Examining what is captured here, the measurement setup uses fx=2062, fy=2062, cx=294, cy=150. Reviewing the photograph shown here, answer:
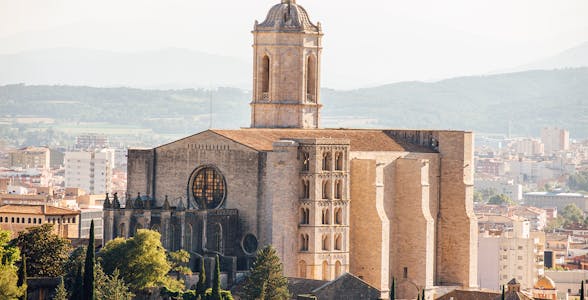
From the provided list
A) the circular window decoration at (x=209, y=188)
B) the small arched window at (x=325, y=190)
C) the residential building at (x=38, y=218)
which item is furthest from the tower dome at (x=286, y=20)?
the residential building at (x=38, y=218)

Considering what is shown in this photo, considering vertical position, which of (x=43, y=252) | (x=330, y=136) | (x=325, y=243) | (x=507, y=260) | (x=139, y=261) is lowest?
(x=507, y=260)

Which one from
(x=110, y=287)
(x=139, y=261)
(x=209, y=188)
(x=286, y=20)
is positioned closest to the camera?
(x=110, y=287)

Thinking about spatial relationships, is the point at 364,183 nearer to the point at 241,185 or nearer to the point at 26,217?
the point at 241,185

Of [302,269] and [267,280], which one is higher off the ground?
[302,269]

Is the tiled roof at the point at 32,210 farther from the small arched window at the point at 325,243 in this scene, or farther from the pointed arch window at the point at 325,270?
the pointed arch window at the point at 325,270

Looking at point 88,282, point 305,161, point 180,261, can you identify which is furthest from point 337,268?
point 88,282

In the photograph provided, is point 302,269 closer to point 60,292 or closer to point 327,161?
point 327,161

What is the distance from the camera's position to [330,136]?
83000mm

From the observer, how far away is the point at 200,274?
229 ft

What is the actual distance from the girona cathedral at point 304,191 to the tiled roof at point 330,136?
80 mm

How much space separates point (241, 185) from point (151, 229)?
390 cm

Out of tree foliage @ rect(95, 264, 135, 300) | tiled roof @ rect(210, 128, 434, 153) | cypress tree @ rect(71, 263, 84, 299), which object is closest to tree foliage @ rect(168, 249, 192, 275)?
tree foliage @ rect(95, 264, 135, 300)

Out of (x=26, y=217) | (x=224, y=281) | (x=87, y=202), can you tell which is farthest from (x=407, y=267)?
(x=87, y=202)

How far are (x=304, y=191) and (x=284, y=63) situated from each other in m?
10.9
